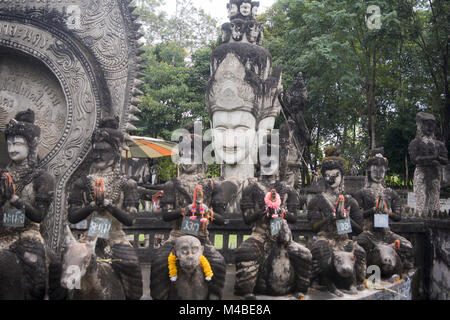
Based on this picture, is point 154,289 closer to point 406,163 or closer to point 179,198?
point 179,198

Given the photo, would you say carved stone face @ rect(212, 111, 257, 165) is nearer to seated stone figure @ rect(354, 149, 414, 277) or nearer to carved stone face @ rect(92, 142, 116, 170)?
seated stone figure @ rect(354, 149, 414, 277)

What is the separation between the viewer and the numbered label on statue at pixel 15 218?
438 centimetres

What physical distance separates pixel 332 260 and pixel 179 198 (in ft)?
6.79

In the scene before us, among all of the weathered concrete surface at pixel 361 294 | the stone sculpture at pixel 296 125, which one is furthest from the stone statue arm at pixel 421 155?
the weathered concrete surface at pixel 361 294

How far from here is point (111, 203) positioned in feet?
15.3

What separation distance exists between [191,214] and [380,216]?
9.84 feet

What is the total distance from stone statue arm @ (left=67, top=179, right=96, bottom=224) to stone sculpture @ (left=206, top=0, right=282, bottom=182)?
4.34 meters

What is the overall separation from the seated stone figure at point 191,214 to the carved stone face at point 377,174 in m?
2.70

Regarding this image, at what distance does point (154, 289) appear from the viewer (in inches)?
180

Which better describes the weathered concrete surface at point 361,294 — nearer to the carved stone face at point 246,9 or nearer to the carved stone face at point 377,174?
the carved stone face at point 377,174

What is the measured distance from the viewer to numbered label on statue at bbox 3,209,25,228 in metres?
4.38

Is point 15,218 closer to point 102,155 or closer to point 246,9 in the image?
point 102,155

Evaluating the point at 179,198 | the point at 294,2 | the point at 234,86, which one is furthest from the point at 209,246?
the point at 294,2

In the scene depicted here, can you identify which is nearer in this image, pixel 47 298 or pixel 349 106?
pixel 47 298
